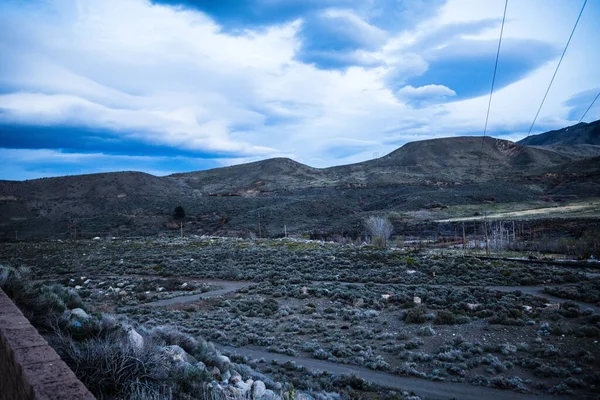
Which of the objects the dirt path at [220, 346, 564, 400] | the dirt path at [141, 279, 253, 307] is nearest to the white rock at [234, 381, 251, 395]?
the dirt path at [220, 346, 564, 400]

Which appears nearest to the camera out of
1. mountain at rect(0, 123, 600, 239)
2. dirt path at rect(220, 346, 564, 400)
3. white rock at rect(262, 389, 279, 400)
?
white rock at rect(262, 389, 279, 400)

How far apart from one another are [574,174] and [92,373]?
9719 cm

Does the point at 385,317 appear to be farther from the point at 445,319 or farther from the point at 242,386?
the point at 242,386

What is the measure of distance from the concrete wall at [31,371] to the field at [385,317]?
12.0ft

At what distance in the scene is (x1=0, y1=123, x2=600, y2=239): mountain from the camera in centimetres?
6291

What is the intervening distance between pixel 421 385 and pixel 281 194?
263 feet

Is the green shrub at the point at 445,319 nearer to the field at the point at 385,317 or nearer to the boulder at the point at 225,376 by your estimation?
the field at the point at 385,317

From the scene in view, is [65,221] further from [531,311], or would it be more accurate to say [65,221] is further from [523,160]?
[523,160]

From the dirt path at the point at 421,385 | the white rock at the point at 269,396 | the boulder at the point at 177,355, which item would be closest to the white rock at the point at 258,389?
the white rock at the point at 269,396

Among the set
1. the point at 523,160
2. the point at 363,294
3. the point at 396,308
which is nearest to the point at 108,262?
the point at 363,294

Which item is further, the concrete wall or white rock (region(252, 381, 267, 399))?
white rock (region(252, 381, 267, 399))

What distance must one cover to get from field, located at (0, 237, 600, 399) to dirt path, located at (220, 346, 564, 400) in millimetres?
43

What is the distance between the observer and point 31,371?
151 inches

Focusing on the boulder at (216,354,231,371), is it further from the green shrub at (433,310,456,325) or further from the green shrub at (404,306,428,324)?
the green shrub at (433,310,456,325)
